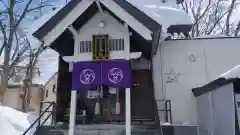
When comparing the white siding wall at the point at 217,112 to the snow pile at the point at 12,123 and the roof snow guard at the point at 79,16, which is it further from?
the snow pile at the point at 12,123

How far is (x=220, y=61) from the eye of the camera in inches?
384

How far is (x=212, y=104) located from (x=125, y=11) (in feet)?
11.7

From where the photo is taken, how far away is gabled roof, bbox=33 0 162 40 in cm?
687

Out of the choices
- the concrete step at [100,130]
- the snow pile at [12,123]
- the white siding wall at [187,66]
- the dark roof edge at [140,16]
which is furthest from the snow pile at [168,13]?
the snow pile at [12,123]

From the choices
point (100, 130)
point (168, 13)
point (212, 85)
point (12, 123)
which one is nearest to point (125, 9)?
point (212, 85)

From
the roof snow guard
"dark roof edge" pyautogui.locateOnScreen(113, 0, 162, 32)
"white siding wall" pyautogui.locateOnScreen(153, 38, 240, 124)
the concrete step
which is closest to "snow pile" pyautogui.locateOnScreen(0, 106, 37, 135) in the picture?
the concrete step

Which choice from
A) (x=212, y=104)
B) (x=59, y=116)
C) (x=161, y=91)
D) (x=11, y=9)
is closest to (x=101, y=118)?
(x=59, y=116)

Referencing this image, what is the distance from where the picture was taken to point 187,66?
32.0 ft

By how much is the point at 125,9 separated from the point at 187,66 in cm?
401

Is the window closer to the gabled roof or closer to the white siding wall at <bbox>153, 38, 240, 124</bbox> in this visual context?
the gabled roof

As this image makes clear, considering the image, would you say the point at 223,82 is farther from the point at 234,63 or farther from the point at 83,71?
the point at 234,63

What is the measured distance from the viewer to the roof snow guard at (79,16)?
6.91 metres

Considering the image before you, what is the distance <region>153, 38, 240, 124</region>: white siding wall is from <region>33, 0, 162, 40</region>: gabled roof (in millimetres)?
3102

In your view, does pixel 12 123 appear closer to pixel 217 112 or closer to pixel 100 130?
pixel 100 130
